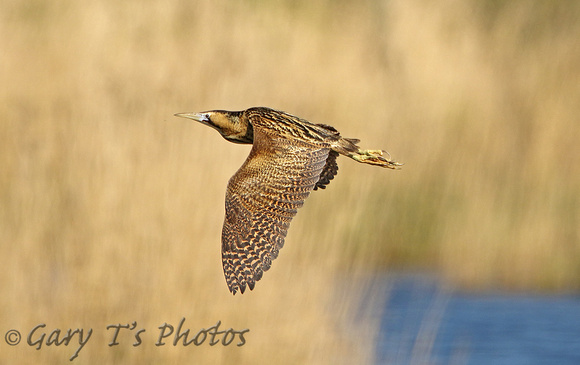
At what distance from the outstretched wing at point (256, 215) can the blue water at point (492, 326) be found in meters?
5.62

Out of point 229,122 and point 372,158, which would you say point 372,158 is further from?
point 229,122

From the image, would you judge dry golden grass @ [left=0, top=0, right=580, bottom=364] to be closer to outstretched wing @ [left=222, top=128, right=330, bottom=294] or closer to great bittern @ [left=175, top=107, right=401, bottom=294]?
great bittern @ [left=175, top=107, right=401, bottom=294]

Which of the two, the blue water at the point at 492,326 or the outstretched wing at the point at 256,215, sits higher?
the outstretched wing at the point at 256,215

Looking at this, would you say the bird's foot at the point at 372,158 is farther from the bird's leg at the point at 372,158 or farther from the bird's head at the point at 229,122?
the bird's head at the point at 229,122

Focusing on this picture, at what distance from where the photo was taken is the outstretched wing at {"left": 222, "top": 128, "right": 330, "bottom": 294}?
606 cm

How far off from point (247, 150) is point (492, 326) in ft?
15.8

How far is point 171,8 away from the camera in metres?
11.0

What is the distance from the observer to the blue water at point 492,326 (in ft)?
39.1

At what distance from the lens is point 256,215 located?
609 cm

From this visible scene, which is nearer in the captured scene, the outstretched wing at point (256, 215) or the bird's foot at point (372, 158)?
the outstretched wing at point (256, 215)

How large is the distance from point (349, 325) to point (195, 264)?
114cm

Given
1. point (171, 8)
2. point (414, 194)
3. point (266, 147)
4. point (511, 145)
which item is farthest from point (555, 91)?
point (266, 147)

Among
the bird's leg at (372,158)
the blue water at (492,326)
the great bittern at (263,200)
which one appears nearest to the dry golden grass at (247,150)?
the blue water at (492,326)

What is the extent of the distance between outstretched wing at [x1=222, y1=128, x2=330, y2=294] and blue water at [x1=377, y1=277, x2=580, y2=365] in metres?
5.62
